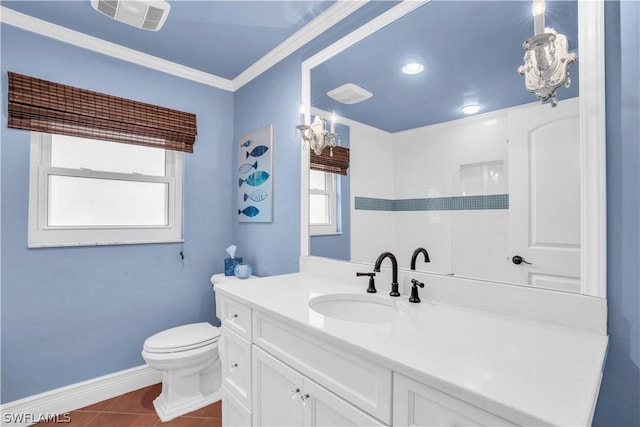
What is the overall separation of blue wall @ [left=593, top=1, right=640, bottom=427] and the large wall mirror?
0.03 m

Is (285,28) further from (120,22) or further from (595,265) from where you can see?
(595,265)

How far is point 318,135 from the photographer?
73.3 inches

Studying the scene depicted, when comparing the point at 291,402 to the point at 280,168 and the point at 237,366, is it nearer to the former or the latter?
the point at 237,366

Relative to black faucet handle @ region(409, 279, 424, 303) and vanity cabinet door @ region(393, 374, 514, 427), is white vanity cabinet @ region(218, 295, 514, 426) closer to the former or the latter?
vanity cabinet door @ region(393, 374, 514, 427)

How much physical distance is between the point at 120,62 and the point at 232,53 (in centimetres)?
80

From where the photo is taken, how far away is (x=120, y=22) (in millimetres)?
1877

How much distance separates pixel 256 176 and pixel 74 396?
1907 mm

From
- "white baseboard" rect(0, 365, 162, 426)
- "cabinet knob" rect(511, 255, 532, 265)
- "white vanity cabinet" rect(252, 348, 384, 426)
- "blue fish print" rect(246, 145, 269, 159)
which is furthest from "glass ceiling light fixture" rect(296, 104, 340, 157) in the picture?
"white baseboard" rect(0, 365, 162, 426)

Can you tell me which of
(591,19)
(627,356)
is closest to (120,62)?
(591,19)

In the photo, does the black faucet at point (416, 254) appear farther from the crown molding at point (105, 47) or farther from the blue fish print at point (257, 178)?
the crown molding at point (105, 47)

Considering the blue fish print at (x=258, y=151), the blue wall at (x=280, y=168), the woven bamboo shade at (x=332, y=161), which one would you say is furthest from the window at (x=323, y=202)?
the blue fish print at (x=258, y=151)

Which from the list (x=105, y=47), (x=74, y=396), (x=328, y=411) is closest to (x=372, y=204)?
(x=328, y=411)

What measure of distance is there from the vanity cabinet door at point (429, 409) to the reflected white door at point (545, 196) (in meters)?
0.63

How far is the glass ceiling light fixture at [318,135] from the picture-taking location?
70.3 inches
